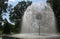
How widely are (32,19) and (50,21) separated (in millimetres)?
1599

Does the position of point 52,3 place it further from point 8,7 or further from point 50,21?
point 50,21

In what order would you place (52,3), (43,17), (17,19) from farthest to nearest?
(17,19), (52,3), (43,17)

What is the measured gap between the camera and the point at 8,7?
142 feet

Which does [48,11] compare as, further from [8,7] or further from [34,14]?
[8,7]

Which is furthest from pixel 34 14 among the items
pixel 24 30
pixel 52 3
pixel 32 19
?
pixel 52 3

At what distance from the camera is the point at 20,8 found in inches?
1697

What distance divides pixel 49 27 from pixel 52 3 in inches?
863

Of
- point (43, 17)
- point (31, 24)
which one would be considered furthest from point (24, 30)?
point (43, 17)

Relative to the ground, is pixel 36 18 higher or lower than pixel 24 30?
higher

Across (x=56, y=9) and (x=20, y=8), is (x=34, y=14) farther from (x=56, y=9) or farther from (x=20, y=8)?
(x=20, y=8)

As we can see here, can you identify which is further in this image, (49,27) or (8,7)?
(8,7)

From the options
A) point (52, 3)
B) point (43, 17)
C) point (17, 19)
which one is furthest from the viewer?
point (17, 19)

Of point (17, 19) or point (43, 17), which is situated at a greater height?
point (43, 17)

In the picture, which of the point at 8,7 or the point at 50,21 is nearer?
the point at 50,21
